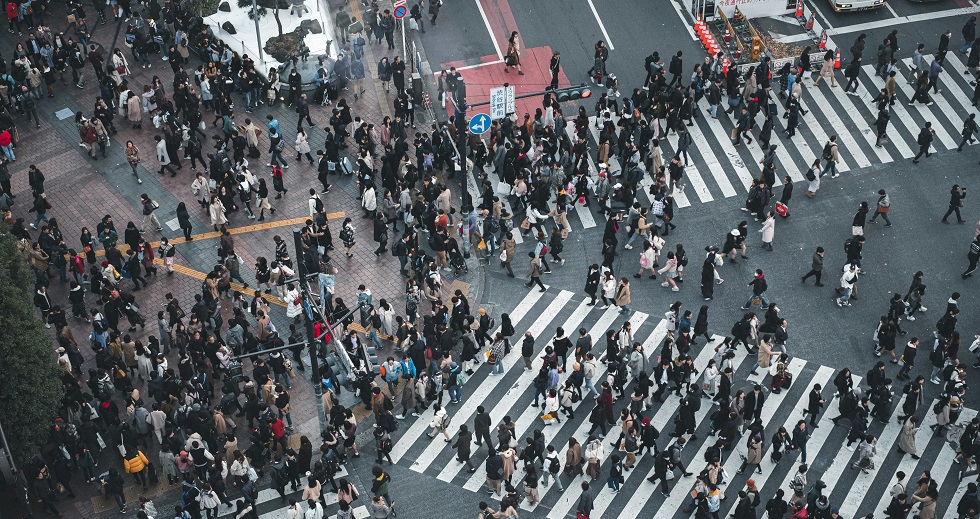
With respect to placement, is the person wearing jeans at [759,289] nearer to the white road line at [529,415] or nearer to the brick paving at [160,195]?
the white road line at [529,415]

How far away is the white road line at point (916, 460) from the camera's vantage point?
1356 inches

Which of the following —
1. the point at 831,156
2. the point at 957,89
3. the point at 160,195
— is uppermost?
Answer: the point at 957,89

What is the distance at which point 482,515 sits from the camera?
33125 mm

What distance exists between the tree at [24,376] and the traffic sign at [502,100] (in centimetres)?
1420

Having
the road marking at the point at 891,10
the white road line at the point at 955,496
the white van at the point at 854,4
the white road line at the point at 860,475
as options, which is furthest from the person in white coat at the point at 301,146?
the road marking at the point at 891,10

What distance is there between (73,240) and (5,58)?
10.3 meters

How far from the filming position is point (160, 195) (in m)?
43.6

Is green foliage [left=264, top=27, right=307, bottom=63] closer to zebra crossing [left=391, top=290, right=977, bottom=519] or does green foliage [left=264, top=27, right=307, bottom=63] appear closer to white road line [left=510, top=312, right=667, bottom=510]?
zebra crossing [left=391, top=290, right=977, bottom=519]

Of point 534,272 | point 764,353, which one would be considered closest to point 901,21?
point 764,353

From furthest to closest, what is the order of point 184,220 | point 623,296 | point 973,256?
point 184,220 → point 973,256 → point 623,296

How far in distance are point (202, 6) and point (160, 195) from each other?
8.79 meters

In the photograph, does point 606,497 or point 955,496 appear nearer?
point 955,496

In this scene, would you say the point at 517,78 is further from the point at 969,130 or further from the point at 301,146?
the point at 969,130

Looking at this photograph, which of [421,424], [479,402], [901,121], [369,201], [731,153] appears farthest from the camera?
[901,121]
